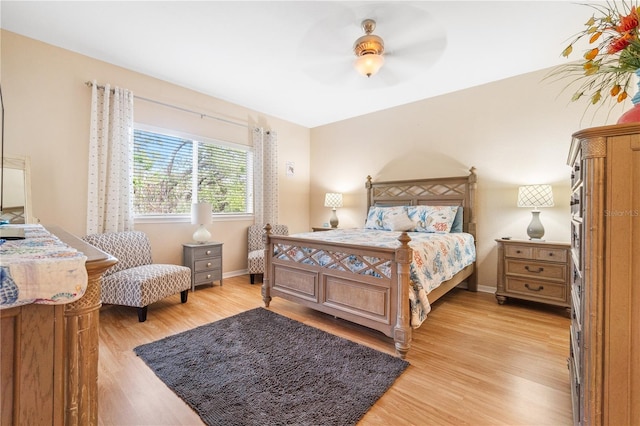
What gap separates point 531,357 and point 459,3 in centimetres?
268

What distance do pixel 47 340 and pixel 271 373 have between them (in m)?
1.33

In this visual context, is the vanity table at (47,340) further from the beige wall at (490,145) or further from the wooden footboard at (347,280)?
the beige wall at (490,145)

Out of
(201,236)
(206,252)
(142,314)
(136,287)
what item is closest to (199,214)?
(201,236)

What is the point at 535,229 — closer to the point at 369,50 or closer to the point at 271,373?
the point at 369,50

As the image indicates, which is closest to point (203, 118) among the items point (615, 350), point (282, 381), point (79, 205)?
point (79, 205)

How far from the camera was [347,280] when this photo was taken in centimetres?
229

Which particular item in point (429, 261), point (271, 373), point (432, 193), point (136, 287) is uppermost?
point (432, 193)

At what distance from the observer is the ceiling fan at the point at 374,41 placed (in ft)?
7.18

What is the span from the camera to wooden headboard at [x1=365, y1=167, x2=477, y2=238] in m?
3.52

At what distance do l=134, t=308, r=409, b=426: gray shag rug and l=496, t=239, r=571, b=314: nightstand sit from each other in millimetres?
1894

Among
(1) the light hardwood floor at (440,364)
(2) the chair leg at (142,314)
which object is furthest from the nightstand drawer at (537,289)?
(2) the chair leg at (142,314)

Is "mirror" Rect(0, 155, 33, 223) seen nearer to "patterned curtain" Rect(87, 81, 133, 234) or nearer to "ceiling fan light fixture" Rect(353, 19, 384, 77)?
"patterned curtain" Rect(87, 81, 133, 234)

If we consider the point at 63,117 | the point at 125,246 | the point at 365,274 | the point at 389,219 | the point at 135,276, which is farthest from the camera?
the point at 389,219

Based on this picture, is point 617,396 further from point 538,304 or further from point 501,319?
point 538,304
